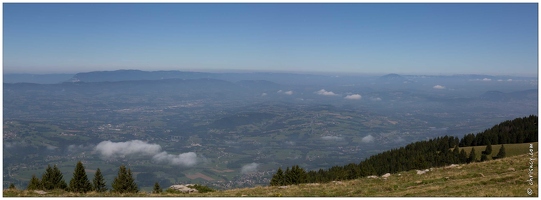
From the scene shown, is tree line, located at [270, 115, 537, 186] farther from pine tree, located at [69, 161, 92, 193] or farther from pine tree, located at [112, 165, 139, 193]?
pine tree, located at [69, 161, 92, 193]

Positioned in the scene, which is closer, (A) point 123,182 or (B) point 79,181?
(A) point 123,182

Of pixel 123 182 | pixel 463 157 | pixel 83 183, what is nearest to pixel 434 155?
pixel 463 157

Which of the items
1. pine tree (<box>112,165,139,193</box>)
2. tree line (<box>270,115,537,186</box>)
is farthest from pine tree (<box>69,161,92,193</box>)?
tree line (<box>270,115,537,186</box>)

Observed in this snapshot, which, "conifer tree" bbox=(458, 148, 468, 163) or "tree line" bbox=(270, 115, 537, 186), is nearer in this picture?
"tree line" bbox=(270, 115, 537, 186)

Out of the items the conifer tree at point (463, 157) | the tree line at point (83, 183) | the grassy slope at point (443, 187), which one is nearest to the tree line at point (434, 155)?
the conifer tree at point (463, 157)

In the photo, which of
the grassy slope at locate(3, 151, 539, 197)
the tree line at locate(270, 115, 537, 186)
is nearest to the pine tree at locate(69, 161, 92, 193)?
the grassy slope at locate(3, 151, 539, 197)

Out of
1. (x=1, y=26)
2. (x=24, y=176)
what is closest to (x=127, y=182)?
(x=1, y=26)

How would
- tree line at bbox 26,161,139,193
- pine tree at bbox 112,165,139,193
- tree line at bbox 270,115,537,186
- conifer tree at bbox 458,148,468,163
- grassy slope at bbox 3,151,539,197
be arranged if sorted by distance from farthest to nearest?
conifer tree at bbox 458,148,468,163
tree line at bbox 270,115,537,186
tree line at bbox 26,161,139,193
pine tree at bbox 112,165,139,193
grassy slope at bbox 3,151,539,197

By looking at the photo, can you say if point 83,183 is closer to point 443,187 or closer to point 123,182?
point 123,182

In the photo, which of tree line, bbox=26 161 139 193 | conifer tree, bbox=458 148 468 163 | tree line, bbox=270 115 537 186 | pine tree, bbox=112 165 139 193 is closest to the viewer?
pine tree, bbox=112 165 139 193

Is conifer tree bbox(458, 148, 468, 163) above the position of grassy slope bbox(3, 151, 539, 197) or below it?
below

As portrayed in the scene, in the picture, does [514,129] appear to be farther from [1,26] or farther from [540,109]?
[1,26]
